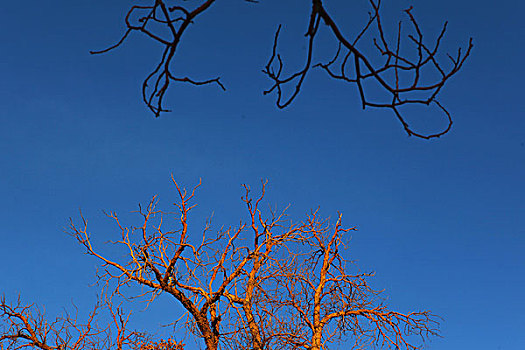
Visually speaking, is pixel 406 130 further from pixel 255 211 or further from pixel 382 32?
pixel 255 211

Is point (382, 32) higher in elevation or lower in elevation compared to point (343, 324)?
lower

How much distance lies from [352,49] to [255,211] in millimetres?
8327

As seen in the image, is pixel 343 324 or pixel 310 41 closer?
pixel 310 41

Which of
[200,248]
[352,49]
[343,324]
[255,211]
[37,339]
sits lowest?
[352,49]

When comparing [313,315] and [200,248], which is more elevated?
[200,248]

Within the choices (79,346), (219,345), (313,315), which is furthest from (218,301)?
(79,346)

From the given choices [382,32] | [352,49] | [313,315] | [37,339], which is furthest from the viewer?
[313,315]

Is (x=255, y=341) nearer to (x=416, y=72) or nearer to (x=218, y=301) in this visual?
(x=218, y=301)

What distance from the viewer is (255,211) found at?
401 inches

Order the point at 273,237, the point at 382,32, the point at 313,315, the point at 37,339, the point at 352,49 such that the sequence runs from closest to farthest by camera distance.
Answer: the point at 382,32
the point at 352,49
the point at 37,339
the point at 313,315
the point at 273,237

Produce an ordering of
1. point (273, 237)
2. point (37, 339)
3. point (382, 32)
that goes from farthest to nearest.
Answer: point (273, 237) < point (37, 339) < point (382, 32)

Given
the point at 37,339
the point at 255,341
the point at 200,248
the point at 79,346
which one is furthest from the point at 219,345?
the point at 37,339

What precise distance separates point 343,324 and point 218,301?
2.09 metres

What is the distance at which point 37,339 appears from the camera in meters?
8.77
